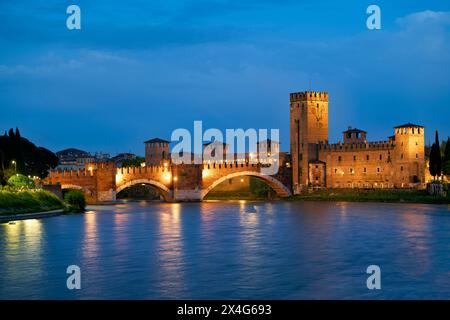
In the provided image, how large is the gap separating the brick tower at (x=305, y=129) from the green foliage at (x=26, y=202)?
93.8 ft

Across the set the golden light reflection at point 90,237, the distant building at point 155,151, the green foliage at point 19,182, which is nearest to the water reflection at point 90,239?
the golden light reflection at point 90,237

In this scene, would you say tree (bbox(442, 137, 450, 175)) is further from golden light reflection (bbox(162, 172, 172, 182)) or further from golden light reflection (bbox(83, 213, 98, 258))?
golden light reflection (bbox(83, 213, 98, 258))

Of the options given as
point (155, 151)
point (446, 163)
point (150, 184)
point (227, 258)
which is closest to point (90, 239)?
point (227, 258)

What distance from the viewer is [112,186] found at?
193ft

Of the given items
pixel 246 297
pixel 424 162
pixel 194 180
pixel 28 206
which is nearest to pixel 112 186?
pixel 194 180

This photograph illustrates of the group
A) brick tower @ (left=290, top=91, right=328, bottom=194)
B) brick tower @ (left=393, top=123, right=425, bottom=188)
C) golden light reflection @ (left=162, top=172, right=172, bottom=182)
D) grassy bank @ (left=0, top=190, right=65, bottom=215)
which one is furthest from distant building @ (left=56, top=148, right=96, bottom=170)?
grassy bank @ (left=0, top=190, right=65, bottom=215)

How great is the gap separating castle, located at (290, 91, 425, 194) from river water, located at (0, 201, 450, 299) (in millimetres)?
24858

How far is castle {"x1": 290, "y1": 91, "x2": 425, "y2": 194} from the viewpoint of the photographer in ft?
200

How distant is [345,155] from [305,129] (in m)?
4.48

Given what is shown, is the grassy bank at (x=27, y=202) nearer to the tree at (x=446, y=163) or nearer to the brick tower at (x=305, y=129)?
the brick tower at (x=305, y=129)

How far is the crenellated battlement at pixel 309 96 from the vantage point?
67.0 m

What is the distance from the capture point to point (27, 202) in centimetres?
3844

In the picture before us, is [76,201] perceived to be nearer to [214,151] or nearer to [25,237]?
[25,237]

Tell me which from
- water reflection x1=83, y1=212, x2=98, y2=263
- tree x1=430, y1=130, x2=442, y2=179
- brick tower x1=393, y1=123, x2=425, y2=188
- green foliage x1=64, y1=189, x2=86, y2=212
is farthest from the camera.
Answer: brick tower x1=393, y1=123, x2=425, y2=188
